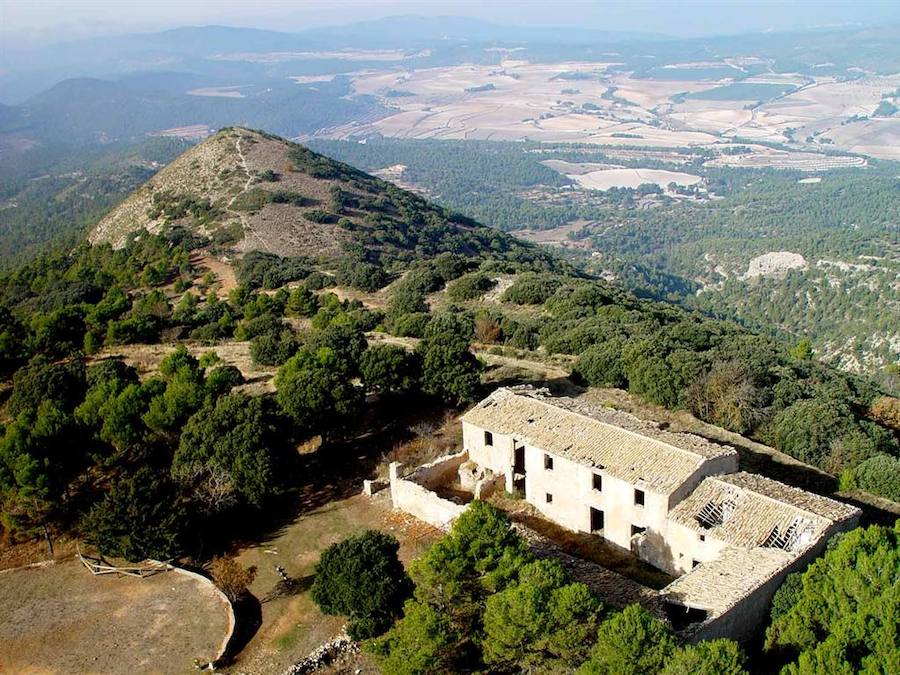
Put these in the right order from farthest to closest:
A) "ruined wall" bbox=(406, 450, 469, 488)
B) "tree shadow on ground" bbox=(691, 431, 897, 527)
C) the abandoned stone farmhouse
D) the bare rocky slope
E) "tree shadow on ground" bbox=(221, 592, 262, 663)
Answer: the bare rocky slope → "ruined wall" bbox=(406, 450, 469, 488) → "tree shadow on ground" bbox=(691, 431, 897, 527) → "tree shadow on ground" bbox=(221, 592, 262, 663) → the abandoned stone farmhouse

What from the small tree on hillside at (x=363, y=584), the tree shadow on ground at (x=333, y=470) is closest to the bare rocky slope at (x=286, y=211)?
the tree shadow on ground at (x=333, y=470)

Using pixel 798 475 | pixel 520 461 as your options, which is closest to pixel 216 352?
pixel 520 461

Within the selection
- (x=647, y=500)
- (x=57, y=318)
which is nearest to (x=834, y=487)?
(x=647, y=500)

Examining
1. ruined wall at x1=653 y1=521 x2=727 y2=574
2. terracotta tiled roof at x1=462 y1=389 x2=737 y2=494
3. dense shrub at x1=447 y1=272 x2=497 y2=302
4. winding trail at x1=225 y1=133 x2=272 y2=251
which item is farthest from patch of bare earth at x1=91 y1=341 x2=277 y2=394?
winding trail at x1=225 y1=133 x2=272 y2=251

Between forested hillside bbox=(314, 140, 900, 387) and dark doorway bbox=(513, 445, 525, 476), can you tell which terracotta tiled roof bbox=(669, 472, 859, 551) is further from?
forested hillside bbox=(314, 140, 900, 387)

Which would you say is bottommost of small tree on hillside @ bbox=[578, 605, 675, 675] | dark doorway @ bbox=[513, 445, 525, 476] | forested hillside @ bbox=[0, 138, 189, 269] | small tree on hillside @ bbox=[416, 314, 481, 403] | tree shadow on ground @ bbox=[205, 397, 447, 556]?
forested hillside @ bbox=[0, 138, 189, 269]

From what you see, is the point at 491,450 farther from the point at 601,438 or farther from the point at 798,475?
the point at 798,475
